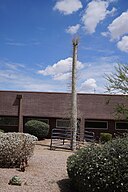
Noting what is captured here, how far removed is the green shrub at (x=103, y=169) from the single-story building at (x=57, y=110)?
21.4m

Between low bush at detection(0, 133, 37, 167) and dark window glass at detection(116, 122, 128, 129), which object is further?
dark window glass at detection(116, 122, 128, 129)

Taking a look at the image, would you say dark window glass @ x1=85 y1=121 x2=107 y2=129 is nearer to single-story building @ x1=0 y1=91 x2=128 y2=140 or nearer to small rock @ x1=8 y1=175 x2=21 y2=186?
single-story building @ x1=0 y1=91 x2=128 y2=140

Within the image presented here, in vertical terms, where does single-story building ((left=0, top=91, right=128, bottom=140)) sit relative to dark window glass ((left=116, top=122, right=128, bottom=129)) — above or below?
above

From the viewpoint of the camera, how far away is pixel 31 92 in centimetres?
3161

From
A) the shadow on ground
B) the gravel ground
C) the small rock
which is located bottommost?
the shadow on ground

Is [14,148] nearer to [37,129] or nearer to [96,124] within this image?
[37,129]

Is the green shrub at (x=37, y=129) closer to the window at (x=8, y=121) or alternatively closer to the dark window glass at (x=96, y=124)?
the window at (x=8, y=121)

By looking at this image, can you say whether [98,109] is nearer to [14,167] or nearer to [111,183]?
[14,167]

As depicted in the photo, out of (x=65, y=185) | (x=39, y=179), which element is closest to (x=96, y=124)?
(x=39, y=179)

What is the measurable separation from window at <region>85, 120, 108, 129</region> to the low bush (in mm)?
19092

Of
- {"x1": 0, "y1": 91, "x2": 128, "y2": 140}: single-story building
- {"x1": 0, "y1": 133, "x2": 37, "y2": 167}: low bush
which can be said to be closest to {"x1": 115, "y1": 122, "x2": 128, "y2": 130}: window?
{"x1": 0, "y1": 91, "x2": 128, "y2": 140}: single-story building

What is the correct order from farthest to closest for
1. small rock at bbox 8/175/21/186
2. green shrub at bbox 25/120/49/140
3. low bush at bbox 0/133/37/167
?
green shrub at bbox 25/120/49/140
low bush at bbox 0/133/37/167
small rock at bbox 8/175/21/186

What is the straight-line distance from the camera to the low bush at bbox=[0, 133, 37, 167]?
11508mm

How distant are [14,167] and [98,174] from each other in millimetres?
4646
